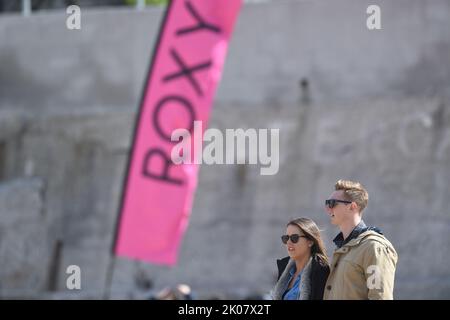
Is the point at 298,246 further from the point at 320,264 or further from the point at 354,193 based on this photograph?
the point at 354,193

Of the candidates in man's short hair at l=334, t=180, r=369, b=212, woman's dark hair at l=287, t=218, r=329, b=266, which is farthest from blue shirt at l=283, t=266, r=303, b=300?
man's short hair at l=334, t=180, r=369, b=212

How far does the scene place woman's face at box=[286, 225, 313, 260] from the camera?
562 centimetres

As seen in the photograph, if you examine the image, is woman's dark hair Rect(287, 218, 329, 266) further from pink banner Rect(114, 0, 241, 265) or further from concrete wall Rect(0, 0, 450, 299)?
concrete wall Rect(0, 0, 450, 299)

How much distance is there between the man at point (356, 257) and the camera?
5.20m

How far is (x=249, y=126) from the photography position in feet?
38.3

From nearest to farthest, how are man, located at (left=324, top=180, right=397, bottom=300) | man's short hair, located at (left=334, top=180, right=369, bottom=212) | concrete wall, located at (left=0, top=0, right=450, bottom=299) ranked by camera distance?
man, located at (left=324, top=180, right=397, bottom=300)
man's short hair, located at (left=334, top=180, right=369, bottom=212)
concrete wall, located at (left=0, top=0, right=450, bottom=299)

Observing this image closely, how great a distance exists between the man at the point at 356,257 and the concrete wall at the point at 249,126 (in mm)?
5104

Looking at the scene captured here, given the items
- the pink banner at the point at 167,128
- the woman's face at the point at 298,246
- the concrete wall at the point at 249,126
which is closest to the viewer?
the woman's face at the point at 298,246

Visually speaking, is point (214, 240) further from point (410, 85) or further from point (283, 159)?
point (410, 85)

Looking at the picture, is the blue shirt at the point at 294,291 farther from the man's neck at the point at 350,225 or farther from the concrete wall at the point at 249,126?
the concrete wall at the point at 249,126

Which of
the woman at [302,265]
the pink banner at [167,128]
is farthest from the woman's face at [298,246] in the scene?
the pink banner at [167,128]

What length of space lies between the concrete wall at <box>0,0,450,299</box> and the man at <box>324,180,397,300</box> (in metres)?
5.10

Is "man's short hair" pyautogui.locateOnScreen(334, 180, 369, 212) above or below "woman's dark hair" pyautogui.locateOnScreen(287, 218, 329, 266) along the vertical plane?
above
